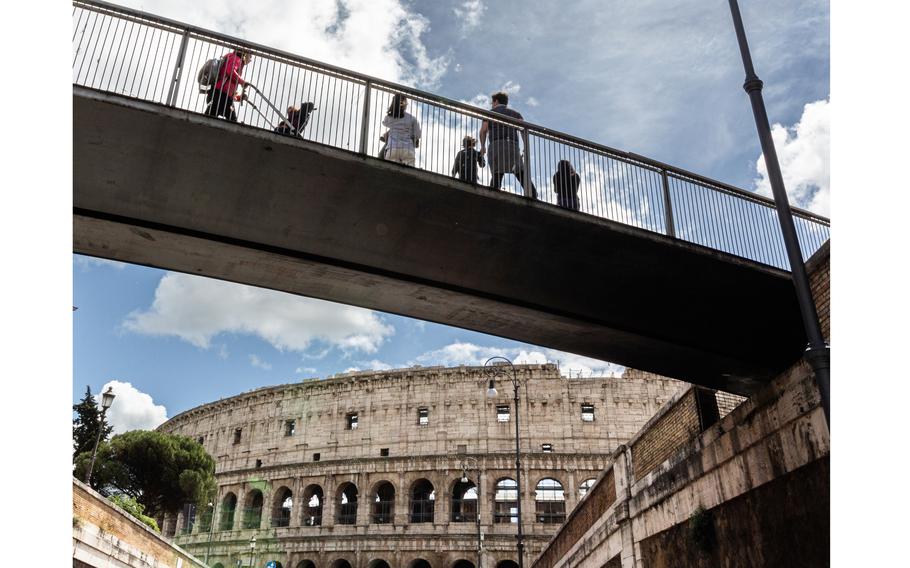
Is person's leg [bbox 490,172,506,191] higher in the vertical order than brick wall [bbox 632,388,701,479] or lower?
higher

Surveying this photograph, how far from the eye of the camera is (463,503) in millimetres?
39938

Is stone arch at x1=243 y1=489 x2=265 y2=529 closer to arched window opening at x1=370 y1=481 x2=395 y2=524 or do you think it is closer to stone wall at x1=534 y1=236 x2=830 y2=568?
arched window opening at x1=370 y1=481 x2=395 y2=524

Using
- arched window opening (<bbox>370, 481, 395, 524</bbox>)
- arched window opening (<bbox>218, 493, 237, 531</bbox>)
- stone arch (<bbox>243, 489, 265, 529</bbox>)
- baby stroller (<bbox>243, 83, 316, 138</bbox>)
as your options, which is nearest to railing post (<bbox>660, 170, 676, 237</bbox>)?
baby stroller (<bbox>243, 83, 316, 138</bbox>)

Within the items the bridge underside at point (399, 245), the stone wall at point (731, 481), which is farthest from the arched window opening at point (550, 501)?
the bridge underside at point (399, 245)

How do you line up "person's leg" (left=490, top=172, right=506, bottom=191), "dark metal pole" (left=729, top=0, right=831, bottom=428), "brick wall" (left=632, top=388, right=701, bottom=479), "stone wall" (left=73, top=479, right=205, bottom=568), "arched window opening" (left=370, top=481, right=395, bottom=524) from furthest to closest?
"arched window opening" (left=370, top=481, right=395, bottom=524) → "stone wall" (left=73, top=479, right=205, bottom=568) → "brick wall" (left=632, top=388, right=701, bottom=479) → "person's leg" (left=490, top=172, right=506, bottom=191) → "dark metal pole" (left=729, top=0, right=831, bottom=428)

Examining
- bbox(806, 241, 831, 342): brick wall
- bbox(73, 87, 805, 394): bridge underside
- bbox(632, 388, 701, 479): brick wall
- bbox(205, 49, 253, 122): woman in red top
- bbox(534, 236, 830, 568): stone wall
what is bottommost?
bbox(534, 236, 830, 568): stone wall

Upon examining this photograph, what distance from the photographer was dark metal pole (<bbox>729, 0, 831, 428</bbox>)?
5.41m

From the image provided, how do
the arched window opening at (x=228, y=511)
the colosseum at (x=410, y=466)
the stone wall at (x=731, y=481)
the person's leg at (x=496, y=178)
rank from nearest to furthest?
the stone wall at (x=731, y=481)
the person's leg at (x=496, y=178)
the colosseum at (x=410, y=466)
the arched window opening at (x=228, y=511)

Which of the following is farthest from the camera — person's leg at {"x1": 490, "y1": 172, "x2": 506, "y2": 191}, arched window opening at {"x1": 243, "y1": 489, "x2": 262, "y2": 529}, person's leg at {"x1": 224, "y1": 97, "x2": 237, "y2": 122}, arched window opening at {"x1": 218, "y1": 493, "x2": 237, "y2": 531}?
arched window opening at {"x1": 218, "y1": 493, "x2": 237, "y2": 531}

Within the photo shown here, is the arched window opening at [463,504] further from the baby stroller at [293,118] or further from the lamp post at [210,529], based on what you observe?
the baby stroller at [293,118]

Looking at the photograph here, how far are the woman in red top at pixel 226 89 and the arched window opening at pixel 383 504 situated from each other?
1447 inches

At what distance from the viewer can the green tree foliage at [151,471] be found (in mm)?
38031

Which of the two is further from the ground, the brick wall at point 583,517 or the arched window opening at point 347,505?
the arched window opening at point 347,505

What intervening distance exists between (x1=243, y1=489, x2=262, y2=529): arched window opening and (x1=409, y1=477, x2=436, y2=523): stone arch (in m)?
11.1
